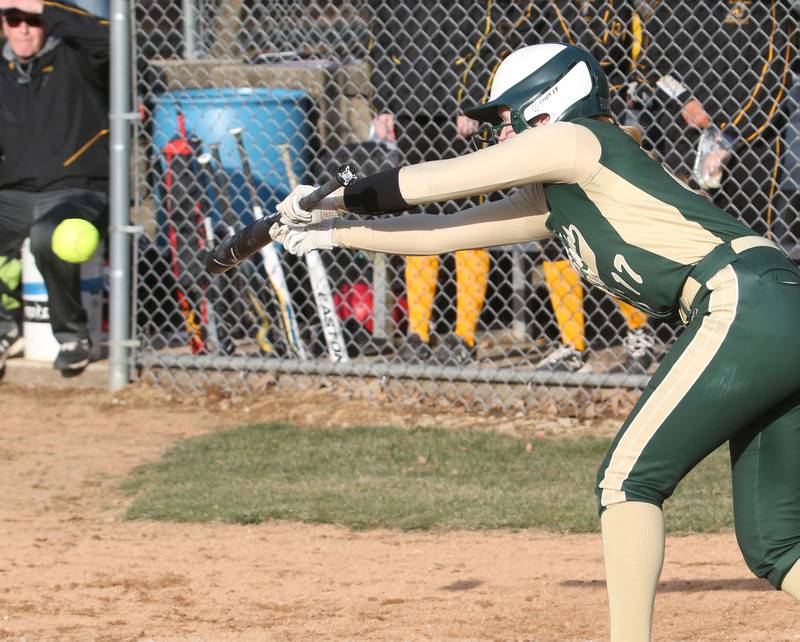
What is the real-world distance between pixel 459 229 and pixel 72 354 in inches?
180

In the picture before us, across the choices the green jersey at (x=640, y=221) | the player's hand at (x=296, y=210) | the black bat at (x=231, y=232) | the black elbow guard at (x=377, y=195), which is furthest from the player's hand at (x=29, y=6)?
the green jersey at (x=640, y=221)

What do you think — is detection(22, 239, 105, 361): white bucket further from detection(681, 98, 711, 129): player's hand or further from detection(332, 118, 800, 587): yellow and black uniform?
detection(332, 118, 800, 587): yellow and black uniform

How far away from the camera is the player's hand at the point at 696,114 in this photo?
6.79 m

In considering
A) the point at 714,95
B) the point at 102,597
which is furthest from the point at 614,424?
the point at 102,597

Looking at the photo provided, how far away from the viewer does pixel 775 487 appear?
10.3 feet

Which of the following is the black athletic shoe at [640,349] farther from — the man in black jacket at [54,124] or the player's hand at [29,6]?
the player's hand at [29,6]

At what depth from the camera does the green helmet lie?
3311 millimetres

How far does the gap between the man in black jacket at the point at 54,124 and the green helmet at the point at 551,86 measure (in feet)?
15.8

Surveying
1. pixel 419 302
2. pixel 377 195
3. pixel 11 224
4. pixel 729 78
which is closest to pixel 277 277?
pixel 419 302

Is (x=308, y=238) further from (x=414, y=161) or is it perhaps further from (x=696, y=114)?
(x=414, y=161)

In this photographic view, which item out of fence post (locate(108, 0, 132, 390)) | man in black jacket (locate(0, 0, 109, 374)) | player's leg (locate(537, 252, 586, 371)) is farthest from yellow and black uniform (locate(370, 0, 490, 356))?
man in black jacket (locate(0, 0, 109, 374))

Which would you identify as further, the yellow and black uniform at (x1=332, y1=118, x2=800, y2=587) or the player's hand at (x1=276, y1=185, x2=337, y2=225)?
the player's hand at (x1=276, y1=185, x2=337, y2=225)

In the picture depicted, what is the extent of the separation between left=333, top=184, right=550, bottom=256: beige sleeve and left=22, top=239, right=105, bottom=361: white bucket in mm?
4527

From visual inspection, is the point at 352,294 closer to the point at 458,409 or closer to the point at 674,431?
the point at 458,409
